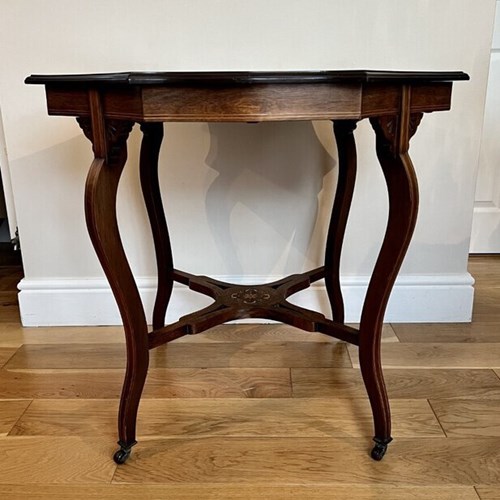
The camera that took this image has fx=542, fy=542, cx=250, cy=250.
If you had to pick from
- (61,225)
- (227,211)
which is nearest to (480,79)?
(227,211)

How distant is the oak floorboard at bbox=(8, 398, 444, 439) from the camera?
1.08 meters

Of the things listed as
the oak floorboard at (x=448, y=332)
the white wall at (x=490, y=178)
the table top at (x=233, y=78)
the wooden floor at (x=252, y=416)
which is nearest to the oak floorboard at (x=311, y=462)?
the wooden floor at (x=252, y=416)

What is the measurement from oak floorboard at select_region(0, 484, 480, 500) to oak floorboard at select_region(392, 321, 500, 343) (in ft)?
1.92

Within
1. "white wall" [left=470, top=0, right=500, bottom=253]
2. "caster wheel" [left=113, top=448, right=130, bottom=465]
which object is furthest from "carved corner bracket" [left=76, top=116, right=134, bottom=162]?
"white wall" [left=470, top=0, right=500, bottom=253]

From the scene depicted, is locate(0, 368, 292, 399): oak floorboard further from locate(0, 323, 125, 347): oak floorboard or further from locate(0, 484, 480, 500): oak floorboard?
locate(0, 484, 480, 500): oak floorboard

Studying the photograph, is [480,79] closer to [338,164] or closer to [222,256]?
[338,164]

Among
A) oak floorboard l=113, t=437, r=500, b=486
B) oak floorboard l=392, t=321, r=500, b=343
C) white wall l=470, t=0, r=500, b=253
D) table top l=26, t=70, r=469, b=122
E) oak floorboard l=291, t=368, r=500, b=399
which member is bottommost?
oak floorboard l=392, t=321, r=500, b=343

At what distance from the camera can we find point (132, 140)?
142cm

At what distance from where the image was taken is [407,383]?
1.25 m

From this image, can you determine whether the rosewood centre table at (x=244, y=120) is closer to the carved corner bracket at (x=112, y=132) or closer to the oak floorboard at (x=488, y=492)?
the carved corner bracket at (x=112, y=132)

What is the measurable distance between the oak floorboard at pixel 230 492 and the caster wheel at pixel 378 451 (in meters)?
0.07

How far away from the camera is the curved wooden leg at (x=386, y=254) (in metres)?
0.91

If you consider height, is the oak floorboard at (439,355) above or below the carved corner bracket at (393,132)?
below

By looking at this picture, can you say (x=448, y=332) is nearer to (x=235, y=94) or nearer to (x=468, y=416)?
(x=468, y=416)
